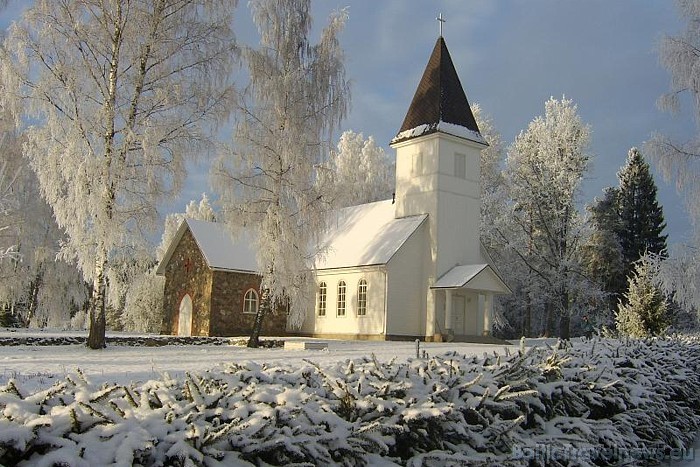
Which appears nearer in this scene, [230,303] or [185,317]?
[230,303]

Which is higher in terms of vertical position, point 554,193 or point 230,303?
point 554,193

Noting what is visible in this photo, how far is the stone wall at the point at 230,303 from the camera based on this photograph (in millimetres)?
28266

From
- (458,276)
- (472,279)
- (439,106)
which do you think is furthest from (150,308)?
(439,106)

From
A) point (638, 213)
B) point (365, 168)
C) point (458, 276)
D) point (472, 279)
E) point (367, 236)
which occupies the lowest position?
point (472, 279)

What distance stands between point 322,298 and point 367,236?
3576mm

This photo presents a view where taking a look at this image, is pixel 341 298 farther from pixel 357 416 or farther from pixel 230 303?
pixel 357 416

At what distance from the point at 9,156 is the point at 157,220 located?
43.9 feet

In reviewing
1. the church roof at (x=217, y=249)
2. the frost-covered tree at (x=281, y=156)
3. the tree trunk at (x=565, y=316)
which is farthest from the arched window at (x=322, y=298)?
the tree trunk at (x=565, y=316)

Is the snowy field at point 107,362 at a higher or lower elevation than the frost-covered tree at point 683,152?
lower

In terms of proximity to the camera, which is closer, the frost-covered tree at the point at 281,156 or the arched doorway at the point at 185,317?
the frost-covered tree at the point at 281,156

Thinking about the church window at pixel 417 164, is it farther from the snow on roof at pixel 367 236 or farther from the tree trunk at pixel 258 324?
the tree trunk at pixel 258 324

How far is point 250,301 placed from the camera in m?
29.5

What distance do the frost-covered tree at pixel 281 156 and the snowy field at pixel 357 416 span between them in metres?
10.8

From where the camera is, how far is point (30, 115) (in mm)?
16562
